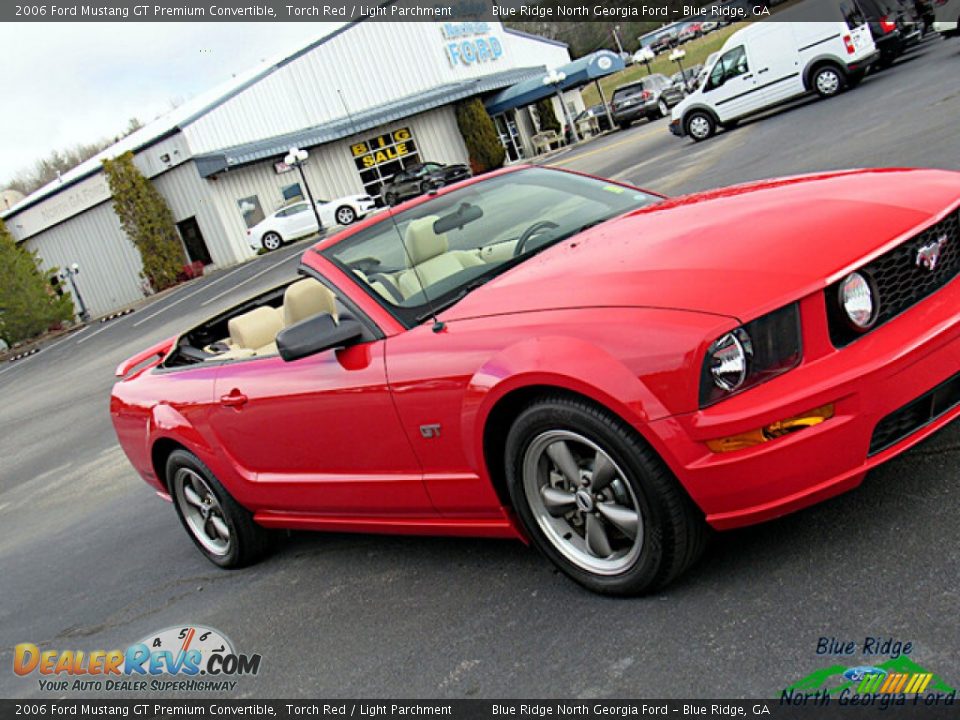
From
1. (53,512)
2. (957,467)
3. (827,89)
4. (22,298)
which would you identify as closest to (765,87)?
(827,89)

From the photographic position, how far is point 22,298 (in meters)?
35.4

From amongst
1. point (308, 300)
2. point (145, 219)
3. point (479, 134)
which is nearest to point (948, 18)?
point (308, 300)

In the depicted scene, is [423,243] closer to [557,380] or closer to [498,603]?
[557,380]

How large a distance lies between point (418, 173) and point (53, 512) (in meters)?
34.0

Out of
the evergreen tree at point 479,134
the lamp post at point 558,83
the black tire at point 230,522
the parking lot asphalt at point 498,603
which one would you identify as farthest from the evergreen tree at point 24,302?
the black tire at point 230,522

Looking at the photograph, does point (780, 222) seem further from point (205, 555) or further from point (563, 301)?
point (205, 555)

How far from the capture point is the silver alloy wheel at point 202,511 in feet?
17.0

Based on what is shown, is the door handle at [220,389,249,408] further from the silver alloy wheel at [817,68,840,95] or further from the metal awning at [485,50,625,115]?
the metal awning at [485,50,625,115]

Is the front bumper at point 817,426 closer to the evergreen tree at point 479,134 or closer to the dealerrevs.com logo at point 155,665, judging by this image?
the dealerrevs.com logo at point 155,665

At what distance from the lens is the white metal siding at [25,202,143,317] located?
4275 centimetres

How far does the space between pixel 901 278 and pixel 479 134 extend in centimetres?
4418

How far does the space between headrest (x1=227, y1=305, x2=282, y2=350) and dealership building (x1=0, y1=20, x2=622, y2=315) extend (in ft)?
114

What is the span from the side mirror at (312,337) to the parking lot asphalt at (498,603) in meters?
1.11
